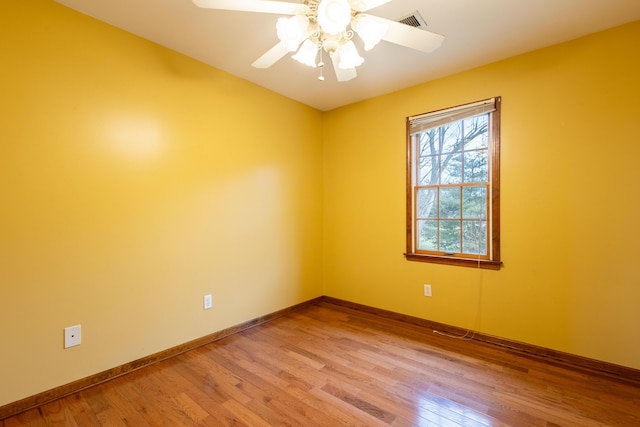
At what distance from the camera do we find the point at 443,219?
2.88 metres

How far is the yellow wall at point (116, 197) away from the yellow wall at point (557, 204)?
163cm

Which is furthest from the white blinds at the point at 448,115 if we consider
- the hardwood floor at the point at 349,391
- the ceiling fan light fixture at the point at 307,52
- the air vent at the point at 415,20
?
the hardwood floor at the point at 349,391

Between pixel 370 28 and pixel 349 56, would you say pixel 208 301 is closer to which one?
pixel 349 56

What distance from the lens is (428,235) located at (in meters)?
2.98

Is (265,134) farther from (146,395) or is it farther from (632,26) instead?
(632,26)

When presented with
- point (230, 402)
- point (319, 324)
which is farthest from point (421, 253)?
point (230, 402)

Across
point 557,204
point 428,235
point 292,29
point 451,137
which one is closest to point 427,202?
point 428,235

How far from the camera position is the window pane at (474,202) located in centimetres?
263

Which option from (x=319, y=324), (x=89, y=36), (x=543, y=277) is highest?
(x=89, y=36)

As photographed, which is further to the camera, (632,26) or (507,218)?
(507,218)

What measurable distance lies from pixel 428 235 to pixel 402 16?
1.93 m

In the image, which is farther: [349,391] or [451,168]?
[451,168]

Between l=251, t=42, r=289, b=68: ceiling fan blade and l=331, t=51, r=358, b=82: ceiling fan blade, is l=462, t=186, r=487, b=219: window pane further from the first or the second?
l=251, t=42, r=289, b=68: ceiling fan blade

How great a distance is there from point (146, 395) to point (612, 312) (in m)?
3.20
